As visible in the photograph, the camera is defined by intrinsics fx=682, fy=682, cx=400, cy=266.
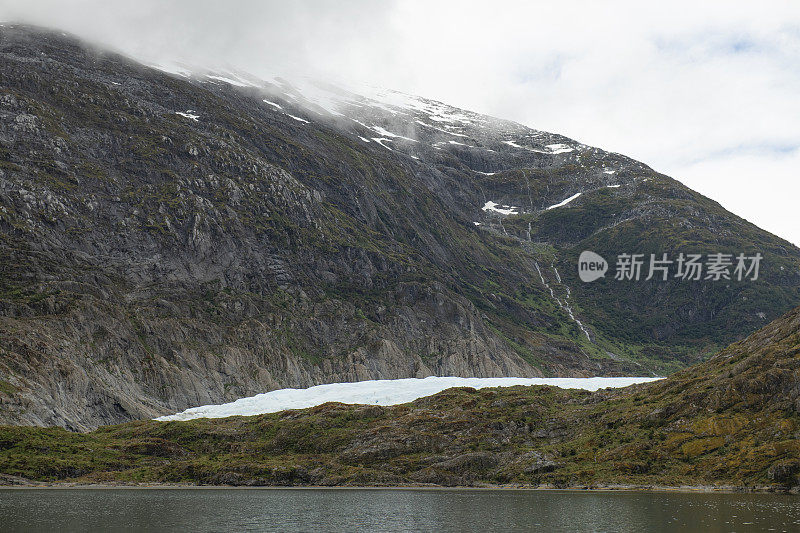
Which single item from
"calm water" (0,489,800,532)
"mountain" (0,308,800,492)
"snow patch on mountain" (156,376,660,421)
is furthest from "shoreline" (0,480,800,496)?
"snow patch on mountain" (156,376,660,421)

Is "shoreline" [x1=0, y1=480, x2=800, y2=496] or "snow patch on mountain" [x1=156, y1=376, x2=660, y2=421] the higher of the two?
"snow patch on mountain" [x1=156, y1=376, x2=660, y2=421]

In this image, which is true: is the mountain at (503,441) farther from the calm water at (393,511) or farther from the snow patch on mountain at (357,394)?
the snow patch on mountain at (357,394)

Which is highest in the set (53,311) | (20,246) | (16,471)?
(20,246)

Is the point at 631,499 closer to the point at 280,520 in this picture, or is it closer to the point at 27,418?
the point at 280,520

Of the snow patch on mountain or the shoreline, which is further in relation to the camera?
the snow patch on mountain

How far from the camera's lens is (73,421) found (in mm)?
137375

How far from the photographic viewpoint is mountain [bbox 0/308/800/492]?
98.5 m

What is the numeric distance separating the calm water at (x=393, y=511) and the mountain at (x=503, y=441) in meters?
8.20

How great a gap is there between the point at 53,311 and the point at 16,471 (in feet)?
200

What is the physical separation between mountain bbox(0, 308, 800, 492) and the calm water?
820 cm

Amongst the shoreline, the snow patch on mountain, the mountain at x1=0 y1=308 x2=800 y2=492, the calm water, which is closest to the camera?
the calm water

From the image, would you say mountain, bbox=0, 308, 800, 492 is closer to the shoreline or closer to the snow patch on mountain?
the shoreline

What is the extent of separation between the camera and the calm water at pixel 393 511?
67.5 meters

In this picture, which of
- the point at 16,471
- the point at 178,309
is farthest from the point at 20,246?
the point at 16,471
